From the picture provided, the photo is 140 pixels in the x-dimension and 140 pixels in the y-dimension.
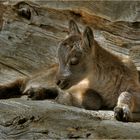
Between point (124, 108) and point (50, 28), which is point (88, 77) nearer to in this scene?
point (124, 108)

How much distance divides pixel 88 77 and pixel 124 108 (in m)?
1.56

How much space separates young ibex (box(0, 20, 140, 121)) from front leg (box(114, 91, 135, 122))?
0.98ft

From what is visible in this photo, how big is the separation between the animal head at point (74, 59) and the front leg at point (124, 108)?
918mm

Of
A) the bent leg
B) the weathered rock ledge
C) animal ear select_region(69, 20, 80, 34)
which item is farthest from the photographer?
animal ear select_region(69, 20, 80, 34)

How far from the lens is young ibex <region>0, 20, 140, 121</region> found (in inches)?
294

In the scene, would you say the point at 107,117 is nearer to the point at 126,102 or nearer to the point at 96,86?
the point at 126,102

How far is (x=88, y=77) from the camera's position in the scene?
25.6 ft

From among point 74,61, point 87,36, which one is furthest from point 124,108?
point 87,36

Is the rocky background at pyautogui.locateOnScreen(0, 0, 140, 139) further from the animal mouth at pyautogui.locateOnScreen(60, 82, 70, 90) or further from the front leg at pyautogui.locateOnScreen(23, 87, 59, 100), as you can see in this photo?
the animal mouth at pyautogui.locateOnScreen(60, 82, 70, 90)

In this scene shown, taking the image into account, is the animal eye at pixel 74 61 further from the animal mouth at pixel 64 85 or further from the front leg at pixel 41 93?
the front leg at pixel 41 93

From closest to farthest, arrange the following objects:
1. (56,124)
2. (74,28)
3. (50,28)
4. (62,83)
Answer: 1. (56,124)
2. (62,83)
3. (74,28)
4. (50,28)

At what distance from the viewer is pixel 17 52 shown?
37.0ft

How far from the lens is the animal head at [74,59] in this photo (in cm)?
751

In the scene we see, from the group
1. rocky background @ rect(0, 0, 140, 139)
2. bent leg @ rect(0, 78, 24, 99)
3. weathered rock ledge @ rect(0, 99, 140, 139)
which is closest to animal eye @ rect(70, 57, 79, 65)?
weathered rock ledge @ rect(0, 99, 140, 139)
